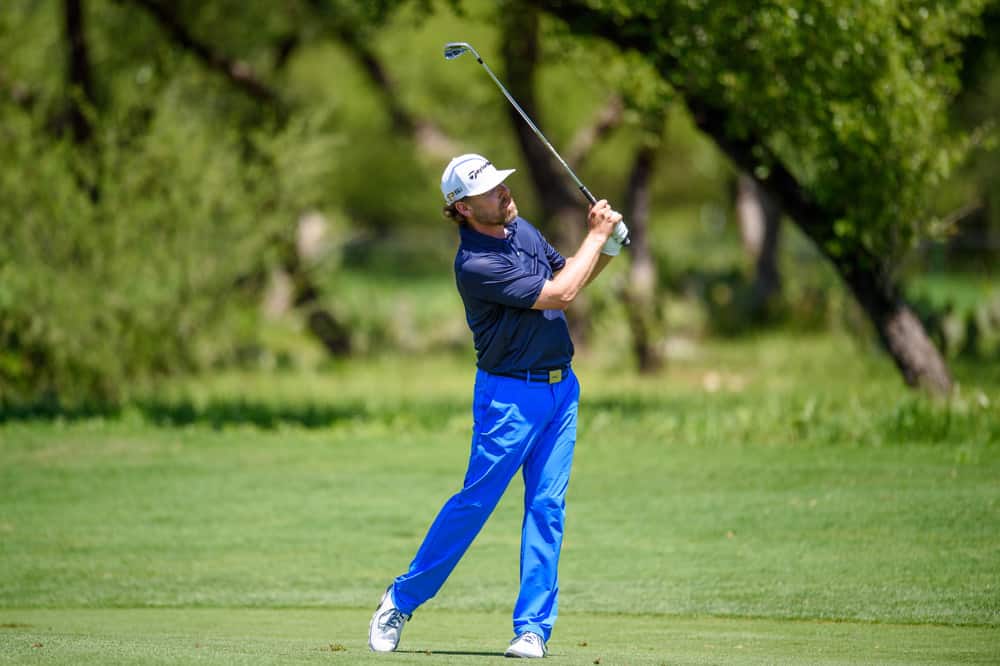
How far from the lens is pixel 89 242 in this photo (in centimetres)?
1625

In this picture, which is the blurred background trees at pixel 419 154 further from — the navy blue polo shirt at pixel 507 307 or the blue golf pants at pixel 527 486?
the blue golf pants at pixel 527 486

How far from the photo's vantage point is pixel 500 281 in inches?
245

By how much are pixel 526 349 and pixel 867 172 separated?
7.34 meters

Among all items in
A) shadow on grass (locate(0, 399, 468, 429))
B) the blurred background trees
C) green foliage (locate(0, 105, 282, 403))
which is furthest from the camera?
green foliage (locate(0, 105, 282, 403))

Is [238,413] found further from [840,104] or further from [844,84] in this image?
[844,84]

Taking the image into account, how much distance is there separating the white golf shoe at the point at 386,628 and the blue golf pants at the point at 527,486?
4 cm

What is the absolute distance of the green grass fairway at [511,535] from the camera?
689cm

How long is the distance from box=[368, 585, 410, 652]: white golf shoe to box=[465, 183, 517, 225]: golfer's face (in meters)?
1.82

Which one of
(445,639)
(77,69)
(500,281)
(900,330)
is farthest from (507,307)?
(77,69)

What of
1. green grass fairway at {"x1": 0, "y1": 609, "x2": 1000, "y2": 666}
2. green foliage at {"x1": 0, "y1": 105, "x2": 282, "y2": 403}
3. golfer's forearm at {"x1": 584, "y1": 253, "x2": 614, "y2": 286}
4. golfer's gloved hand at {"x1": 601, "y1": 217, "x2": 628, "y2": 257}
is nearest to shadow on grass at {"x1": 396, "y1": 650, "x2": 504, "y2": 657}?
green grass fairway at {"x1": 0, "y1": 609, "x2": 1000, "y2": 666}

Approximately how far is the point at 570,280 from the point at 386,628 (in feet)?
5.89

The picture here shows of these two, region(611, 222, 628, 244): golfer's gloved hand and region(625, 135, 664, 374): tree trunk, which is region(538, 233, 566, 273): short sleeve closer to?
region(611, 222, 628, 244): golfer's gloved hand

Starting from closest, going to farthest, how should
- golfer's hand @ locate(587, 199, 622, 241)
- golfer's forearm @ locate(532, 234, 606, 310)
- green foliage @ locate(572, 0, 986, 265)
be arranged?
golfer's forearm @ locate(532, 234, 606, 310) < golfer's hand @ locate(587, 199, 622, 241) < green foliage @ locate(572, 0, 986, 265)

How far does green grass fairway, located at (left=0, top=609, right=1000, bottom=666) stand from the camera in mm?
5840
